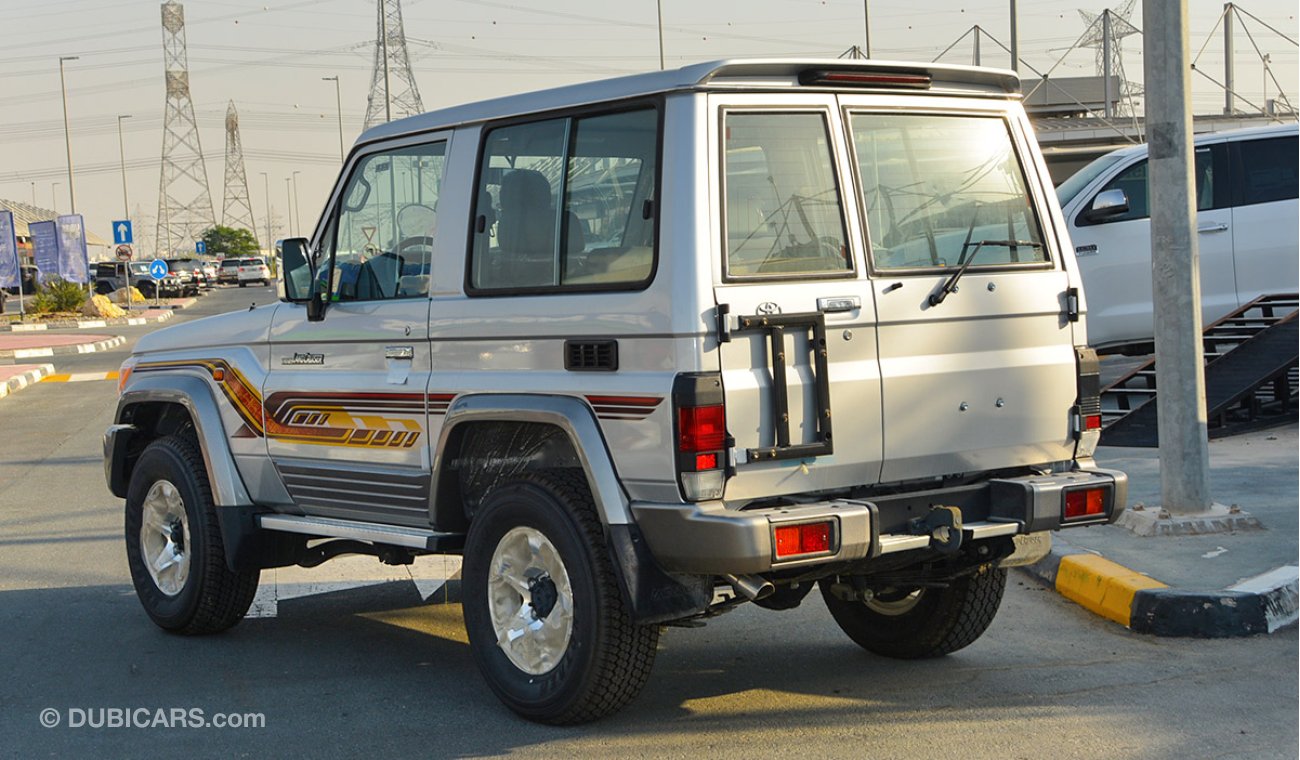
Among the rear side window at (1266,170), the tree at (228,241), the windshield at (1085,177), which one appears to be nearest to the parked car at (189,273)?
the windshield at (1085,177)

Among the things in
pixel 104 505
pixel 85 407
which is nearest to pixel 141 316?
pixel 85 407

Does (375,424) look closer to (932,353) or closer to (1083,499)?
(932,353)

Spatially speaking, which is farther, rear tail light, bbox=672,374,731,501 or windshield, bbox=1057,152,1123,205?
windshield, bbox=1057,152,1123,205

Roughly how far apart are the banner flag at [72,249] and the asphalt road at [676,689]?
39956 mm

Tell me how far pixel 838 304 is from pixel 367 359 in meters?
2.08

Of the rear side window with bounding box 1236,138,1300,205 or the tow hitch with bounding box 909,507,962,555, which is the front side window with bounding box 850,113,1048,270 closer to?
the tow hitch with bounding box 909,507,962,555

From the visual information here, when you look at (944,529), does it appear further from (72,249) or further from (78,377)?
(72,249)

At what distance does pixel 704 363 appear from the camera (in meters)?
4.66

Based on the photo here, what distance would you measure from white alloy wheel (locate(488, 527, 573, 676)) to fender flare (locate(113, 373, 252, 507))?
1801 millimetres

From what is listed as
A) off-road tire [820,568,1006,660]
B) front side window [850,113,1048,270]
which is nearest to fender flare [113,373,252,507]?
off-road tire [820,568,1006,660]

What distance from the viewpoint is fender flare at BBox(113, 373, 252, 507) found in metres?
6.63

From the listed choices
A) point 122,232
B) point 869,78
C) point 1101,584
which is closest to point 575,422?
point 869,78

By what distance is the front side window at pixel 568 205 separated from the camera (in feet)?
16.3

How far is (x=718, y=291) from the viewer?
15.5 feet
